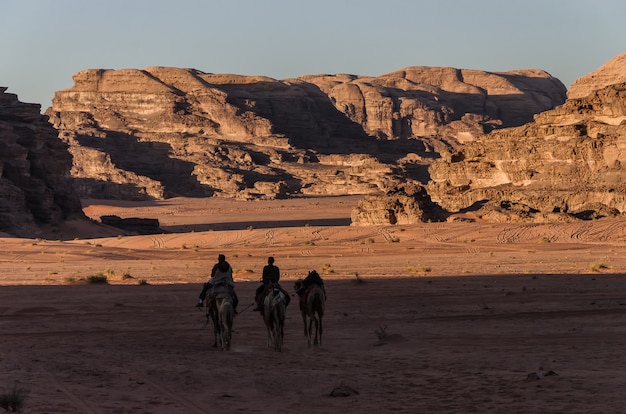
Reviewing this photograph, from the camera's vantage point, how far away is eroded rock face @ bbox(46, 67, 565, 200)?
108 metres

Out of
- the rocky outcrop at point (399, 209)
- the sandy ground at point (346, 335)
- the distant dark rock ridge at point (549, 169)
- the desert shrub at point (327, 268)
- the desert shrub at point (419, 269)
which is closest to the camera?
the sandy ground at point (346, 335)

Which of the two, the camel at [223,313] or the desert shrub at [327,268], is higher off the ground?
the camel at [223,313]

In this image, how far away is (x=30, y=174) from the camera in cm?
6369

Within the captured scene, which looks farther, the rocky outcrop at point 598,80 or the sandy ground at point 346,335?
the rocky outcrop at point 598,80

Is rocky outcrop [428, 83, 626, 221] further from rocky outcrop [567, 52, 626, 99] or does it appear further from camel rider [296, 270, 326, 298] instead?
camel rider [296, 270, 326, 298]

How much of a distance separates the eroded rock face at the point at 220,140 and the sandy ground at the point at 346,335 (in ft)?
212

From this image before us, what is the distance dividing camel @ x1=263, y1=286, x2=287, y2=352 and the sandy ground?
0.79 feet

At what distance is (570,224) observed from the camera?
46.5 m

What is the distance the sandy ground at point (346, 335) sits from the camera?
11.5m

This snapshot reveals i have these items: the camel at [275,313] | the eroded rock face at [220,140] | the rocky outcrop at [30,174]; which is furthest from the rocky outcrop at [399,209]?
the eroded rock face at [220,140]

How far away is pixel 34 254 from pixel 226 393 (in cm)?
3139

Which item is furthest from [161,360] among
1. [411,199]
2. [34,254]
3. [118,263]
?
[411,199]

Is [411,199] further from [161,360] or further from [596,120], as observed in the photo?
[161,360]

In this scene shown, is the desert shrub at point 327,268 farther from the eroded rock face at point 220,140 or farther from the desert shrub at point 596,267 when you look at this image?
the eroded rock face at point 220,140
